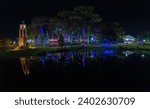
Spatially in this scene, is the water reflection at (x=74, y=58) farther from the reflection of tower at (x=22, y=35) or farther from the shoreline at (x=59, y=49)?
the reflection of tower at (x=22, y=35)

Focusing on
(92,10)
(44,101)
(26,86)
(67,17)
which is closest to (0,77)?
(26,86)

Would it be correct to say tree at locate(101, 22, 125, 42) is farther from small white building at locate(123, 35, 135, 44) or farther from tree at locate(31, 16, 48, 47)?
tree at locate(31, 16, 48, 47)

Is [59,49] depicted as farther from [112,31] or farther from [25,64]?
[112,31]

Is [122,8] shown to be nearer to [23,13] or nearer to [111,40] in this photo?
[111,40]

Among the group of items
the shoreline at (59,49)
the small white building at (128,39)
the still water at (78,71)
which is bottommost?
the still water at (78,71)

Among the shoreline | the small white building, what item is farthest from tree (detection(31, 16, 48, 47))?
the small white building

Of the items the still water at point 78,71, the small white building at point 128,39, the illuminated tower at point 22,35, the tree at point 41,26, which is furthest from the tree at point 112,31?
the illuminated tower at point 22,35

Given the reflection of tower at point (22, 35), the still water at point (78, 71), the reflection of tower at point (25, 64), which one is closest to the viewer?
the still water at point (78, 71)

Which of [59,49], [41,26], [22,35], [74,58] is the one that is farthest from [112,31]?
[22,35]
